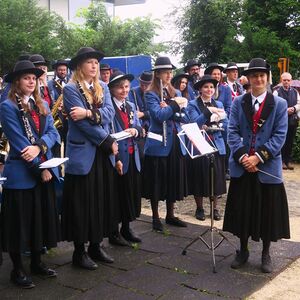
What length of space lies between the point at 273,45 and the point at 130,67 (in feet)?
32.7

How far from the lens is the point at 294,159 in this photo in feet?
36.7

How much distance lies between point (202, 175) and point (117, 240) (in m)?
1.62

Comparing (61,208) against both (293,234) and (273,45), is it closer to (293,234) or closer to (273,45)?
(293,234)

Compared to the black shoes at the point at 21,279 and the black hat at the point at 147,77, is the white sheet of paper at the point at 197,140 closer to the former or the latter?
the black shoes at the point at 21,279

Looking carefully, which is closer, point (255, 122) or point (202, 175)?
point (255, 122)

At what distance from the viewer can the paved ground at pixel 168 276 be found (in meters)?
4.04

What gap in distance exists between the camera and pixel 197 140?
4.62 metres

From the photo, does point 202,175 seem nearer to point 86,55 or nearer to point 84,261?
point 84,261

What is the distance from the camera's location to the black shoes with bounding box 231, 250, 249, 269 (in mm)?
4659

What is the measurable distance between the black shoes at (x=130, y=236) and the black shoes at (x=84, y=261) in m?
0.89

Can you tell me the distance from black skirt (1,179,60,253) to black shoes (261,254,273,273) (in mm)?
2083

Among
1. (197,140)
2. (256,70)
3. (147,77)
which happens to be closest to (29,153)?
(197,140)

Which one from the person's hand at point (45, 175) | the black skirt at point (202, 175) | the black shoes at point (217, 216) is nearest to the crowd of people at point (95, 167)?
the person's hand at point (45, 175)

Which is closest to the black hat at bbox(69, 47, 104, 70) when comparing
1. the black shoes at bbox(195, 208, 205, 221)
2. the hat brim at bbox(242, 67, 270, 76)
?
the hat brim at bbox(242, 67, 270, 76)
